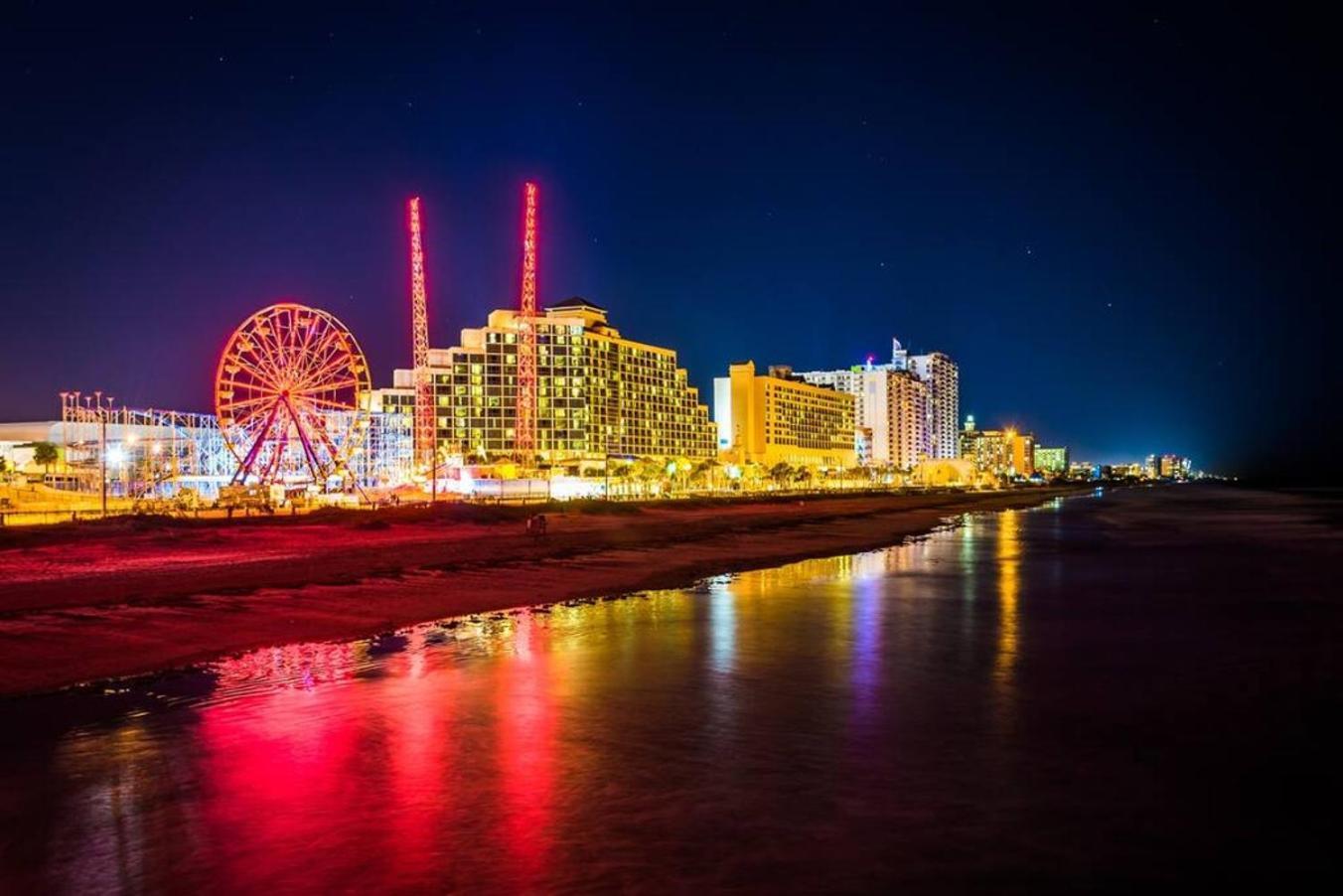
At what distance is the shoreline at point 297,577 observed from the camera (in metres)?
17.3

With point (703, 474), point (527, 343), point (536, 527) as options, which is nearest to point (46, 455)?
point (527, 343)

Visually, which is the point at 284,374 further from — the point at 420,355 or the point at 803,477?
the point at 803,477

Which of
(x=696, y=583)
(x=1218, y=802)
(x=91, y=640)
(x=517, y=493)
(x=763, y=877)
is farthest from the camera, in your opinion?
(x=517, y=493)

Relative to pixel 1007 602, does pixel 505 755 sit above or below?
above

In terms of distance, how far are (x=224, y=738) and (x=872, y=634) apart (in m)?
12.6

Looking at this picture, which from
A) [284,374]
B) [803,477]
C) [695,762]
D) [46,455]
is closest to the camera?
[695,762]

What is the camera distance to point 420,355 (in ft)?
428

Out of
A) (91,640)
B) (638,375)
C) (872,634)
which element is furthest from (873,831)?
(638,375)

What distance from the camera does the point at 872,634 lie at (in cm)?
1980

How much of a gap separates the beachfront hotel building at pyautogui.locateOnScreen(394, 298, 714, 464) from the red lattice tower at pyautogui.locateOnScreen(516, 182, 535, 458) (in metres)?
7.33

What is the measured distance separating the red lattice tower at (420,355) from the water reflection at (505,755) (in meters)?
88.4

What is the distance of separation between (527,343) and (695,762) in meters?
123

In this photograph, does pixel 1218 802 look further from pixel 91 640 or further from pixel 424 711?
pixel 91 640

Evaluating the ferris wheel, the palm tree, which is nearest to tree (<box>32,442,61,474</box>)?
the ferris wheel
